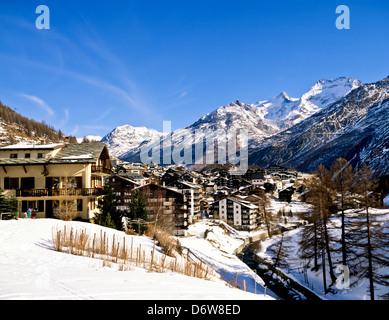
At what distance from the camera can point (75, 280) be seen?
9148mm

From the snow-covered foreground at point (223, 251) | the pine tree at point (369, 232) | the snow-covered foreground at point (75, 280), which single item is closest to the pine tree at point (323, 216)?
the pine tree at point (369, 232)

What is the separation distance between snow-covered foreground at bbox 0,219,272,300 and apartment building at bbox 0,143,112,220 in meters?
11.1

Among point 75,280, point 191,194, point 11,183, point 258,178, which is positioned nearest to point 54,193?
point 11,183

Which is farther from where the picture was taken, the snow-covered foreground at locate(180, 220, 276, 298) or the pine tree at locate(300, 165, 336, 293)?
the snow-covered foreground at locate(180, 220, 276, 298)

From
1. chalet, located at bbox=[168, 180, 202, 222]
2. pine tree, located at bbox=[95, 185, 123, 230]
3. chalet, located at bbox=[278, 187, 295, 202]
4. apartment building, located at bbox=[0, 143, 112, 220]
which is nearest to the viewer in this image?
apartment building, located at bbox=[0, 143, 112, 220]

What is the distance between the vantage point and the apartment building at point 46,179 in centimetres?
2538

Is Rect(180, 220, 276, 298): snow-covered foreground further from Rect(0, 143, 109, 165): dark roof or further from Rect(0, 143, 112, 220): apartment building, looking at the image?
Rect(0, 143, 109, 165): dark roof

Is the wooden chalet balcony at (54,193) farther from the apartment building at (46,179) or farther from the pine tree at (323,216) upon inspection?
the pine tree at (323,216)

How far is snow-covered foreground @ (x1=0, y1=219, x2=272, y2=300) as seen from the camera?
7874 mm

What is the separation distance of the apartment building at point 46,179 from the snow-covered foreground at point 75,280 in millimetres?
11069

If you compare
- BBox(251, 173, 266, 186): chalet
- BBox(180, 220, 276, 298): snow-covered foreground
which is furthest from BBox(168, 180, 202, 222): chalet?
BBox(251, 173, 266, 186): chalet

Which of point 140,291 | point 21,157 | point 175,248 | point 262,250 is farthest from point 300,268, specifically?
point 21,157

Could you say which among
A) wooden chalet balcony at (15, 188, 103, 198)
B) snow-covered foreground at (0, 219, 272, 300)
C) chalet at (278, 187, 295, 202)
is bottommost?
chalet at (278, 187, 295, 202)
